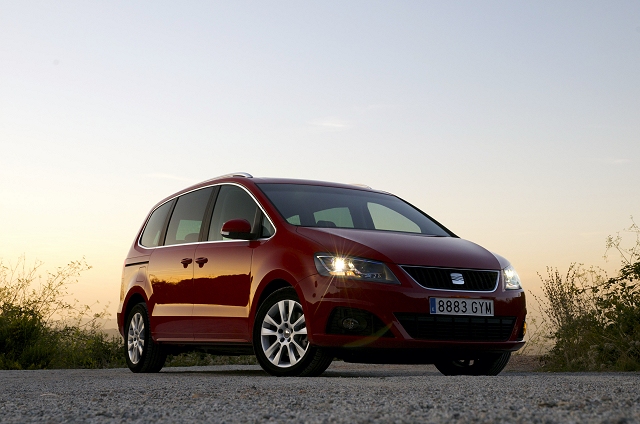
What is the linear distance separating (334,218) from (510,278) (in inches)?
70.5

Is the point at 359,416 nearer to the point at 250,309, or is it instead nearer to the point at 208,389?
the point at 208,389

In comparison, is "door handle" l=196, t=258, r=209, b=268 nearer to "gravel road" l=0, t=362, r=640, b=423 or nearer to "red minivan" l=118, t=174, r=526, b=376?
"red minivan" l=118, t=174, r=526, b=376

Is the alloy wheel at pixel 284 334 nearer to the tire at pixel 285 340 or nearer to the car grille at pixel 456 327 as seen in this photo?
the tire at pixel 285 340

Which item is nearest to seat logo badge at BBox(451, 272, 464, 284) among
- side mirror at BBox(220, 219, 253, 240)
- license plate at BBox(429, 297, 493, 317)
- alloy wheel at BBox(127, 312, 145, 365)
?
license plate at BBox(429, 297, 493, 317)

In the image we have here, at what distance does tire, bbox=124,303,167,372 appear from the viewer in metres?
9.84

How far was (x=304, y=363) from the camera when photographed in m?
7.40

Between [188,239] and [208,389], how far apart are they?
3.69m

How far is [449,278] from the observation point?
7.44 m

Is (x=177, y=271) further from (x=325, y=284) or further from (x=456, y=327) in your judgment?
(x=456, y=327)

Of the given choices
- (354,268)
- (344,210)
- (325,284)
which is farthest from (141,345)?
(354,268)

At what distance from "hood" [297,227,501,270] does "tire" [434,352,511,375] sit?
902 millimetres

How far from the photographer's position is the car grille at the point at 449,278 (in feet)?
24.0

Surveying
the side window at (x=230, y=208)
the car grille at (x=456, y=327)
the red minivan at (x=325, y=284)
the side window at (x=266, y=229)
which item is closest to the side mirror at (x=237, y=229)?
the red minivan at (x=325, y=284)

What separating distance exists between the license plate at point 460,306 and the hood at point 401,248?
0.30 meters
